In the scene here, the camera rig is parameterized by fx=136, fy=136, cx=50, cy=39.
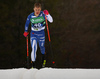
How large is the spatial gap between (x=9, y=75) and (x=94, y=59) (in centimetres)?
184

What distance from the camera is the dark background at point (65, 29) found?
202 centimetres

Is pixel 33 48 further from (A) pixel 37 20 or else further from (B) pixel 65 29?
(B) pixel 65 29

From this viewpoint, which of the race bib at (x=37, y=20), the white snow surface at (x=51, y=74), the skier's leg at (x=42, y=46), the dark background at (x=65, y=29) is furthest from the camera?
the dark background at (x=65, y=29)

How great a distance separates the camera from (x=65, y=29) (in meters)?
2.05

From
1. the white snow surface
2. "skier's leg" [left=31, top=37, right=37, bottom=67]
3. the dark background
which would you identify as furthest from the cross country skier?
the white snow surface

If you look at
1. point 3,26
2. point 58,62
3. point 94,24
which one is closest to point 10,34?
point 3,26

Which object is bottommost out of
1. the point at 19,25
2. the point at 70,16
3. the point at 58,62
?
the point at 58,62

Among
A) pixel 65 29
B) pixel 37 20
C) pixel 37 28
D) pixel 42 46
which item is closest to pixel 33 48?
pixel 42 46

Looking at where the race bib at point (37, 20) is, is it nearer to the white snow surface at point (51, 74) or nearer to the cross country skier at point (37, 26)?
the cross country skier at point (37, 26)

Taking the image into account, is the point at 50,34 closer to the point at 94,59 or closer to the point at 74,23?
the point at 74,23

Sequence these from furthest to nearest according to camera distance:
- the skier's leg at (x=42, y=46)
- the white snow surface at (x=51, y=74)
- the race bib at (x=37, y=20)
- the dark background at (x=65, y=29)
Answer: the dark background at (x=65, y=29) < the skier's leg at (x=42, y=46) < the race bib at (x=37, y=20) < the white snow surface at (x=51, y=74)

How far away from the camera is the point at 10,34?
213 cm

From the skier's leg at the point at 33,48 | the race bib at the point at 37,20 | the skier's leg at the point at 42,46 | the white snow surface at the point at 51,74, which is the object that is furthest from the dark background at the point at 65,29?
the white snow surface at the point at 51,74

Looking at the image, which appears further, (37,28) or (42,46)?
(42,46)
